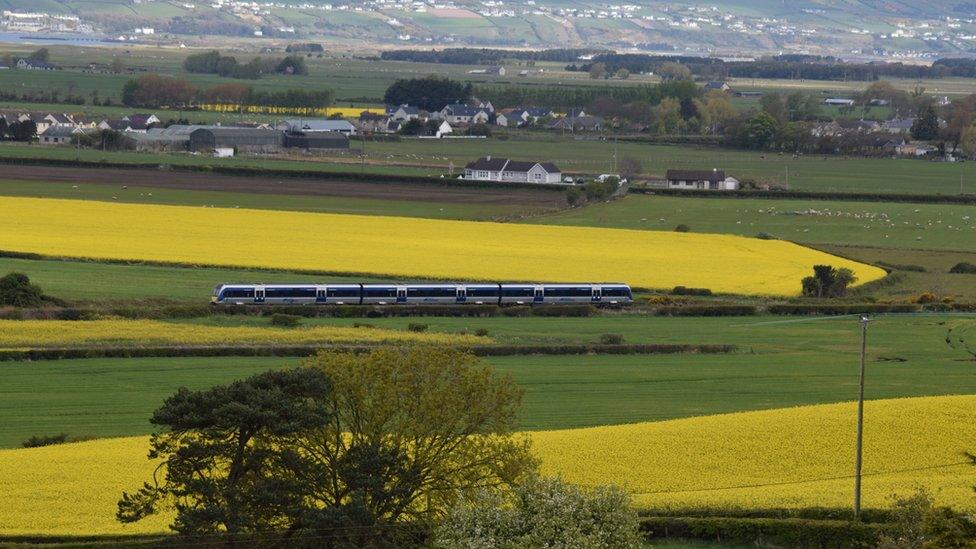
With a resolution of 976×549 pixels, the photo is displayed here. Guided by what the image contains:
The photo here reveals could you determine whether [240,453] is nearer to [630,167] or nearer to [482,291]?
[482,291]

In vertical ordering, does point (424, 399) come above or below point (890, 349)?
above

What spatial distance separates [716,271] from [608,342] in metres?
15.4

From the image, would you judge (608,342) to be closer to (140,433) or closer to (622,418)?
(622,418)

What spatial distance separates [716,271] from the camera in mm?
58062

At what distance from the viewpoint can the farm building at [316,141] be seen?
347ft

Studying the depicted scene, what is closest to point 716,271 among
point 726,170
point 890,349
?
point 890,349

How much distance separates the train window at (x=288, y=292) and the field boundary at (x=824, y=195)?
3890 cm

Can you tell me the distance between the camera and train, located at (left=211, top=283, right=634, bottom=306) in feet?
156

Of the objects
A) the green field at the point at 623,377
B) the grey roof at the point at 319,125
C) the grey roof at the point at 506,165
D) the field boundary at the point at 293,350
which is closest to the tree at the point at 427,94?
the grey roof at the point at 319,125

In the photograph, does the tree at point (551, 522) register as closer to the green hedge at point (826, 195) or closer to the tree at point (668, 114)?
the green hedge at point (826, 195)

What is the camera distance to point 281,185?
82125 mm

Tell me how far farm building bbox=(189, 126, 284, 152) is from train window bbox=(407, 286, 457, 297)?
54.9 metres

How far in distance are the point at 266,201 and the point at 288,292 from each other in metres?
27.8

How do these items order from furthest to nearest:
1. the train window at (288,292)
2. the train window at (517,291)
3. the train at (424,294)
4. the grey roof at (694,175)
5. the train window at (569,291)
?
1. the grey roof at (694,175)
2. the train window at (569,291)
3. the train window at (517,291)
4. the train window at (288,292)
5. the train at (424,294)
